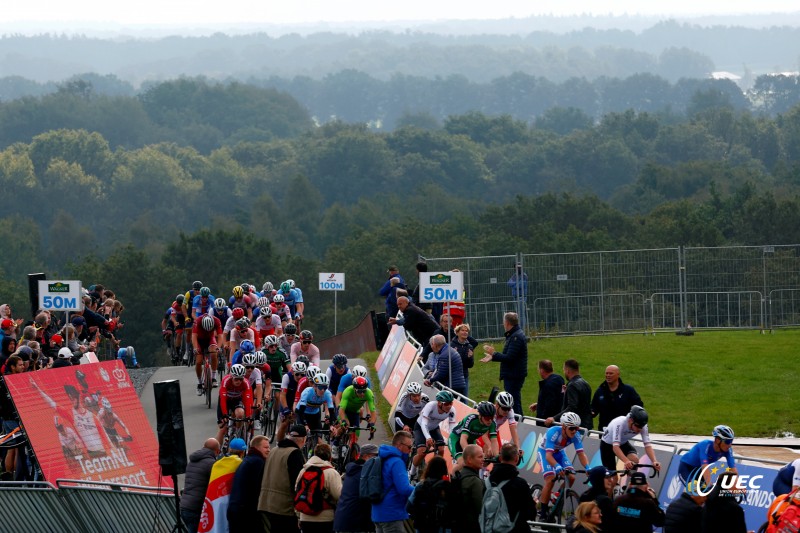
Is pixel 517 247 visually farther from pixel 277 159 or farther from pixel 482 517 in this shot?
pixel 277 159

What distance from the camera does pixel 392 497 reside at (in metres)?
13.5

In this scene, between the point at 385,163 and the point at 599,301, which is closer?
the point at 599,301

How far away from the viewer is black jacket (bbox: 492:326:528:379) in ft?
67.8

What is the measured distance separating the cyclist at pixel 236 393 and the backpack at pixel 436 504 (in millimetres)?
7001

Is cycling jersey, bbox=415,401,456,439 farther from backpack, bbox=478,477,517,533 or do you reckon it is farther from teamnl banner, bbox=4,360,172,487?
backpack, bbox=478,477,517,533

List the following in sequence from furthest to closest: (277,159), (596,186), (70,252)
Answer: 1. (277,159)
2. (596,186)
3. (70,252)

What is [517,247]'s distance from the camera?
284 feet

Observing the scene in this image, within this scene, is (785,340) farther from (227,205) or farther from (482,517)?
(227,205)

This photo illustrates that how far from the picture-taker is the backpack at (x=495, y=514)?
41.7 feet

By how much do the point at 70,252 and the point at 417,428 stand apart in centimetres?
12164

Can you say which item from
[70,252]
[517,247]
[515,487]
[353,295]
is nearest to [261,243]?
[353,295]

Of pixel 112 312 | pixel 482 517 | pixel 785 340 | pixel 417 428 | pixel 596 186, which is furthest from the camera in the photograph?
pixel 596 186

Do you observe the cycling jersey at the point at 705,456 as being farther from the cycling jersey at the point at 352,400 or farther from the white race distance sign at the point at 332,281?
the white race distance sign at the point at 332,281

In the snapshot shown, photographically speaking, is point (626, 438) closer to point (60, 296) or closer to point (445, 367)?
point (445, 367)
